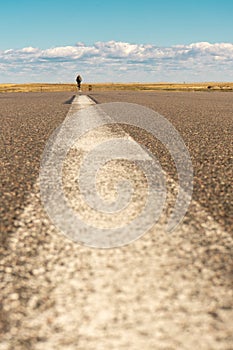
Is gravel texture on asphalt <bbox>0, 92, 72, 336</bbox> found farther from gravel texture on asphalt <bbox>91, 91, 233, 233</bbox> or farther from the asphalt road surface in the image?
gravel texture on asphalt <bbox>91, 91, 233, 233</bbox>

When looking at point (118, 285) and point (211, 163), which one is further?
point (211, 163)

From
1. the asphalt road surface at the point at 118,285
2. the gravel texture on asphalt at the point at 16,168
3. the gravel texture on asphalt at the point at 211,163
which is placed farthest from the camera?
the gravel texture on asphalt at the point at 211,163

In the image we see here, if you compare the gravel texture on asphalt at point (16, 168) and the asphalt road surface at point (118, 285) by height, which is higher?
the gravel texture on asphalt at point (16, 168)

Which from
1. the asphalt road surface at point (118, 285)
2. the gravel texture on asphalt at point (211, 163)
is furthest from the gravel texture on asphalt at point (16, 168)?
the gravel texture on asphalt at point (211, 163)

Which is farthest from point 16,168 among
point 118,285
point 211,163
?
point 118,285

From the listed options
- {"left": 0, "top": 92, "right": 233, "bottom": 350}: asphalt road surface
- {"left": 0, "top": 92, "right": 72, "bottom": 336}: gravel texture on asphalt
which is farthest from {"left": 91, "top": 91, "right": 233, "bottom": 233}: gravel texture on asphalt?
{"left": 0, "top": 92, "right": 72, "bottom": 336}: gravel texture on asphalt

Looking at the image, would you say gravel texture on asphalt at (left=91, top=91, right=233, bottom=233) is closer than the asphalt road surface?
No

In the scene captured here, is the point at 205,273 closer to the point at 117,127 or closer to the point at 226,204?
the point at 226,204

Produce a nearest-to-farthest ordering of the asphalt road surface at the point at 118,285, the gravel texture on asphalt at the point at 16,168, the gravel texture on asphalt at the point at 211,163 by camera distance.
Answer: the asphalt road surface at the point at 118,285
the gravel texture on asphalt at the point at 16,168
the gravel texture on asphalt at the point at 211,163

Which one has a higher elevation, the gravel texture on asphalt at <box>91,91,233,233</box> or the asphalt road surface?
the gravel texture on asphalt at <box>91,91,233,233</box>

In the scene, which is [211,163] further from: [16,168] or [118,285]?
[118,285]

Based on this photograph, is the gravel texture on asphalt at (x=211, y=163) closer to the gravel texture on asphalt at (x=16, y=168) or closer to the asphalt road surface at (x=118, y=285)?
the asphalt road surface at (x=118, y=285)

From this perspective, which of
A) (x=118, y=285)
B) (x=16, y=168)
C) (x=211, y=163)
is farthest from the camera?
(x=211, y=163)

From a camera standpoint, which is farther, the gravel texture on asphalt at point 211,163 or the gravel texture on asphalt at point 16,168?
the gravel texture on asphalt at point 211,163
